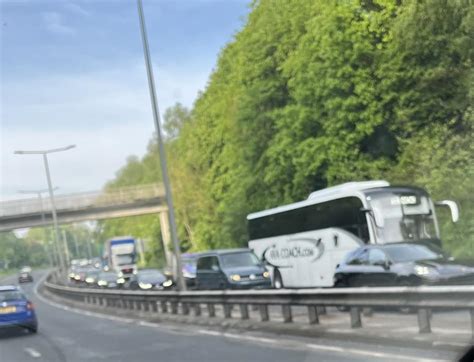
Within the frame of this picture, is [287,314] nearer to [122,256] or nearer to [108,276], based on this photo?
[108,276]

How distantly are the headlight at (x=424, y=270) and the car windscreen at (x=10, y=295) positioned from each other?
39.2ft

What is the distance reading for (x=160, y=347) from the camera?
1523 cm

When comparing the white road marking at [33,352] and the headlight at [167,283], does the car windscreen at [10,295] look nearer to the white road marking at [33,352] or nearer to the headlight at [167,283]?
the white road marking at [33,352]

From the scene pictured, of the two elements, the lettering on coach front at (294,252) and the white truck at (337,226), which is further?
the lettering on coach front at (294,252)

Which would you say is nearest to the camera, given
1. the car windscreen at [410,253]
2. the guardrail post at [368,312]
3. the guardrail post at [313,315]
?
the guardrail post at [313,315]

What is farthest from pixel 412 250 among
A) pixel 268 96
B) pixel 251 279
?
pixel 268 96

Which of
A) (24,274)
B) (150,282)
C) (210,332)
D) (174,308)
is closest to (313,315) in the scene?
(210,332)

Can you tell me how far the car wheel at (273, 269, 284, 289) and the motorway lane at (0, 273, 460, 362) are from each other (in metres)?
7.24

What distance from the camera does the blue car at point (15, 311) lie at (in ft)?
71.2

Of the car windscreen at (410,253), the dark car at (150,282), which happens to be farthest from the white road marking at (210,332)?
the dark car at (150,282)

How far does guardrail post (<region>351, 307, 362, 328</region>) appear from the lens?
13.4 meters

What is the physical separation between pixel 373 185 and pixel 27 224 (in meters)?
43.4

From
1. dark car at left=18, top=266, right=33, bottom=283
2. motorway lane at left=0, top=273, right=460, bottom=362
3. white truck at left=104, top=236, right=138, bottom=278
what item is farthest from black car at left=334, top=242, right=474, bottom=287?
white truck at left=104, top=236, right=138, bottom=278

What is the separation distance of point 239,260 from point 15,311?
28.7ft
